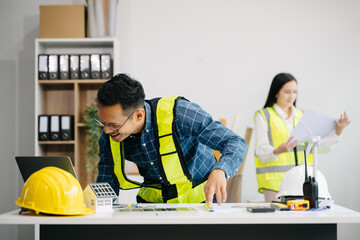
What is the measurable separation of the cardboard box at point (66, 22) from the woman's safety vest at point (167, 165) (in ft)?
7.12

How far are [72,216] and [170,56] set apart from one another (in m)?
2.93

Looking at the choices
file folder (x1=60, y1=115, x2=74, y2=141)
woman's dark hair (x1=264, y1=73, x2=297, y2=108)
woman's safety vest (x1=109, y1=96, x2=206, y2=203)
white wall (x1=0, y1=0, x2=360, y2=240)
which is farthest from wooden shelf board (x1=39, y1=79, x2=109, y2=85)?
woman's safety vest (x1=109, y1=96, x2=206, y2=203)

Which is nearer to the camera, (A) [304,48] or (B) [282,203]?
(B) [282,203]

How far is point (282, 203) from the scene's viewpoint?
74.4 inches

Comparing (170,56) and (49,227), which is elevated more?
(170,56)

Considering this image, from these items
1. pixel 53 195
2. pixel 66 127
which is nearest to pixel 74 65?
pixel 66 127

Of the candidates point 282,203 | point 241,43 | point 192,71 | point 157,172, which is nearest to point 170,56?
point 192,71

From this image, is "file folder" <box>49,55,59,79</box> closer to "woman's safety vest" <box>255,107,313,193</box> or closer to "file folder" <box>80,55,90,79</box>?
"file folder" <box>80,55,90,79</box>

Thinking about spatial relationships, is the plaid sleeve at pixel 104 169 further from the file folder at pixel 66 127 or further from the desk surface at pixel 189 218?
the file folder at pixel 66 127

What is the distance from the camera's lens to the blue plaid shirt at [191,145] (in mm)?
1856

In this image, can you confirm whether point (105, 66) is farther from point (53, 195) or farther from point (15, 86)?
point (53, 195)

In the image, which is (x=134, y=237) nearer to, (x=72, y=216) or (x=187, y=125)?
(x=72, y=216)

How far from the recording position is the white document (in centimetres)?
274

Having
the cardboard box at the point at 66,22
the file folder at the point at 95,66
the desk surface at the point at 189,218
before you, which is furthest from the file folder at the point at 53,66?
the desk surface at the point at 189,218
